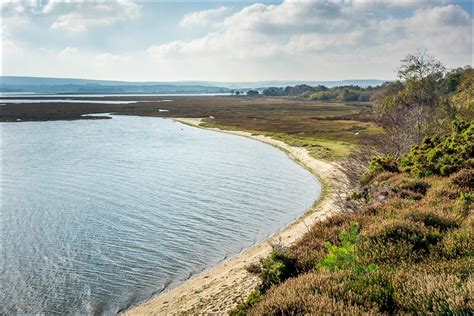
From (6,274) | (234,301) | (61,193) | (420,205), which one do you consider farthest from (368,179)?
(61,193)

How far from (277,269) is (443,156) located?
14044 millimetres

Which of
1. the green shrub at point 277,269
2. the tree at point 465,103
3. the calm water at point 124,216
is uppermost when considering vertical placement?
the tree at point 465,103

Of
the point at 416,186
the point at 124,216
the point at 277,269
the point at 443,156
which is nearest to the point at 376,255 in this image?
the point at 277,269

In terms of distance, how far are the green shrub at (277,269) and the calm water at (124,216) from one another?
5.90 metres

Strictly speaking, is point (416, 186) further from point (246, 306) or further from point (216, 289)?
point (246, 306)

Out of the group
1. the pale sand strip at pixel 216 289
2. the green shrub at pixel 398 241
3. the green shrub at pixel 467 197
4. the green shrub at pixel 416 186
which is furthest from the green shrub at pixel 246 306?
the green shrub at pixel 416 186

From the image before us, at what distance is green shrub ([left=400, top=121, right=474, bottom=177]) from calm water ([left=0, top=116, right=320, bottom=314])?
27.7 ft

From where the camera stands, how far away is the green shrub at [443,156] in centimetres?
2112

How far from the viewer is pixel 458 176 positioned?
749 inches

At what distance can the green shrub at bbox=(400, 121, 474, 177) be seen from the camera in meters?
21.1

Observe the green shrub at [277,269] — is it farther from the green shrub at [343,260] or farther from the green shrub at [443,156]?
the green shrub at [443,156]

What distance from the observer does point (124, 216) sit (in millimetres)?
26875

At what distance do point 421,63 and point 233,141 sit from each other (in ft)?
121

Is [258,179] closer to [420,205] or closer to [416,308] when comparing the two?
[420,205]
